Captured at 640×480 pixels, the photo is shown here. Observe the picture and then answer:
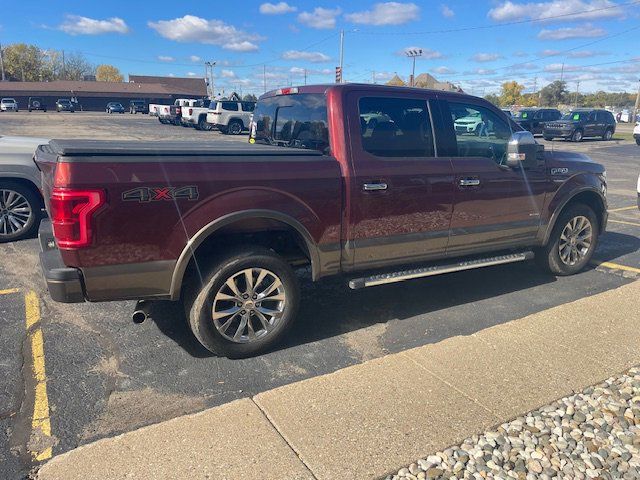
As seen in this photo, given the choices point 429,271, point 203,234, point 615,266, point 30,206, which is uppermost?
point 203,234

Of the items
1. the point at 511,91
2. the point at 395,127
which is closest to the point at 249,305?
the point at 395,127

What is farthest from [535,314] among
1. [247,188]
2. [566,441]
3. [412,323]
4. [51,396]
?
[51,396]

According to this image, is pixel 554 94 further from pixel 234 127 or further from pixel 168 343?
pixel 168 343

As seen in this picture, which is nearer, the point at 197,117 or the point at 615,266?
the point at 615,266

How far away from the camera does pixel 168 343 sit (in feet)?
13.0

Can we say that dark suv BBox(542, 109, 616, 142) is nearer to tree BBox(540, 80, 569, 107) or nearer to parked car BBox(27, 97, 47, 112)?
parked car BBox(27, 97, 47, 112)

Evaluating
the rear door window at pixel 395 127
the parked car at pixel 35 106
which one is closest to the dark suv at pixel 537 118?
the rear door window at pixel 395 127

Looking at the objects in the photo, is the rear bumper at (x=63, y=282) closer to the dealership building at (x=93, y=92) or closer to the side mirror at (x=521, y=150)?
the side mirror at (x=521, y=150)

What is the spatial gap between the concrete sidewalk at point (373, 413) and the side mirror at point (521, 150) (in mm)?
1530

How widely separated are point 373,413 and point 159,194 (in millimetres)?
1877

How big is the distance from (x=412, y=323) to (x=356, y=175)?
1474 mm

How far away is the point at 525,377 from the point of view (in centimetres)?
349

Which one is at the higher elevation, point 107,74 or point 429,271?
point 107,74

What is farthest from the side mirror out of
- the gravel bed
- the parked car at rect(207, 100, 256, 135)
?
the parked car at rect(207, 100, 256, 135)
